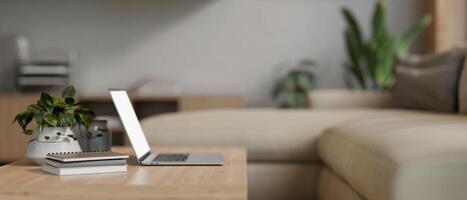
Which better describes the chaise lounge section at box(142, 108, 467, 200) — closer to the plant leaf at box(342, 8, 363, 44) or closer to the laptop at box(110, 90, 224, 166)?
the laptop at box(110, 90, 224, 166)

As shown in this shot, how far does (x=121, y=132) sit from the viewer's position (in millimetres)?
4348

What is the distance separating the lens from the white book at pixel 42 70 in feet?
14.4

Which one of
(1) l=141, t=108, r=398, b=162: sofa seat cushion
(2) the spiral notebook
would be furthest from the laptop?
(1) l=141, t=108, r=398, b=162: sofa seat cushion

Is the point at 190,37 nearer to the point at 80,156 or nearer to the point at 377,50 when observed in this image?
Answer: the point at 377,50

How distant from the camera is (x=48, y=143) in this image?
1.68 m

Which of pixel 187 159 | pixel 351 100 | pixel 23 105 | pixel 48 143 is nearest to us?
pixel 48 143

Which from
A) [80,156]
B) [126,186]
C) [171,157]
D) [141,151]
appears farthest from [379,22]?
[126,186]

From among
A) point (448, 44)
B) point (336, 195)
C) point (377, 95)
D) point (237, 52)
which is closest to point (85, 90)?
point (237, 52)

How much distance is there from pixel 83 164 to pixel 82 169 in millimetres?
13

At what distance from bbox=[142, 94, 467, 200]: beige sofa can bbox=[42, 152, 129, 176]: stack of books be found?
1.99 feet

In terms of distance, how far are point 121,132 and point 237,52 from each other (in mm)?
1011

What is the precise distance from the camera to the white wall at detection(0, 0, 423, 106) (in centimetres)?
463

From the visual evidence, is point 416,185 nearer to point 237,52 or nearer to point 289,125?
point 289,125

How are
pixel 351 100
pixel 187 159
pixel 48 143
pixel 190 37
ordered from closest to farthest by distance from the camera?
pixel 48 143
pixel 187 159
pixel 351 100
pixel 190 37
